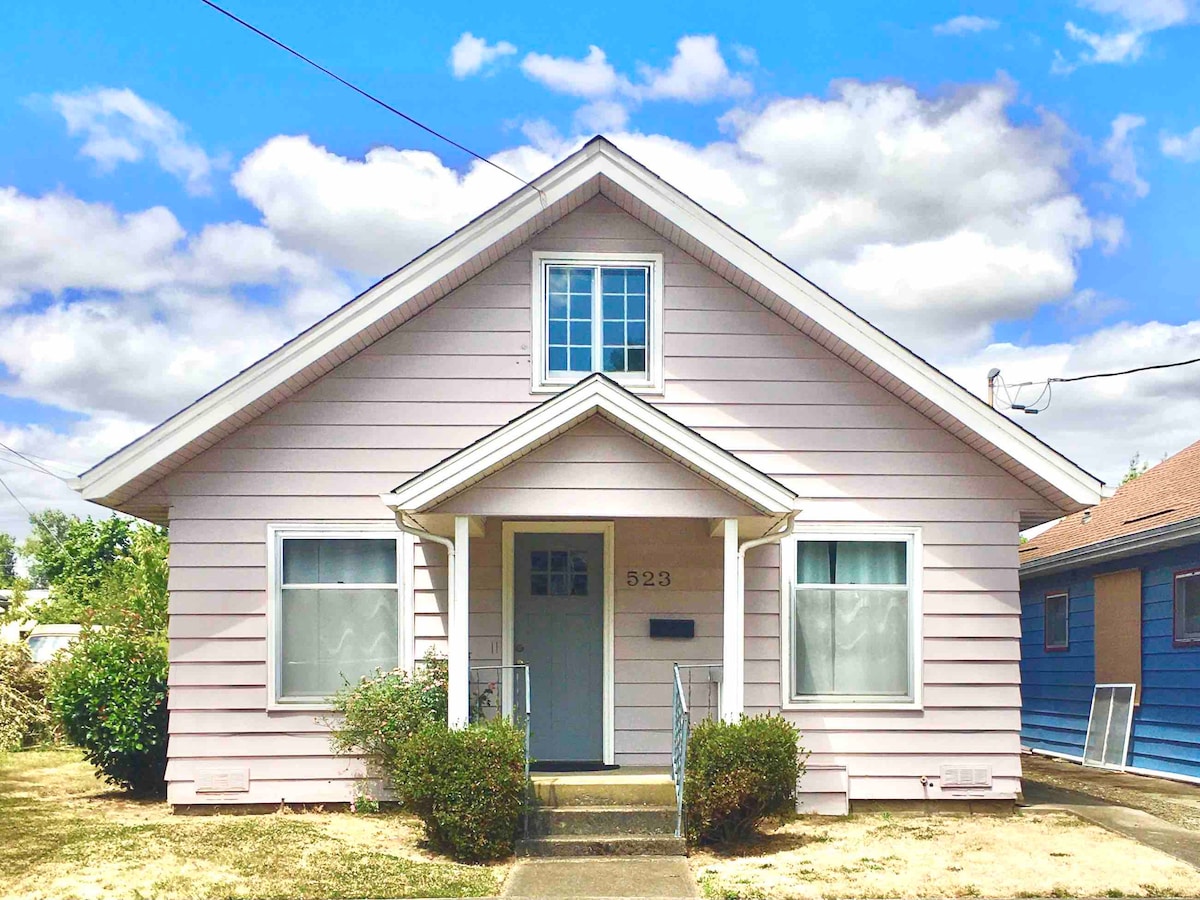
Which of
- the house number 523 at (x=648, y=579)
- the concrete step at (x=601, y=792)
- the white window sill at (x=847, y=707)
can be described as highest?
the house number 523 at (x=648, y=579)

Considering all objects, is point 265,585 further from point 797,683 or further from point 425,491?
point 797,683

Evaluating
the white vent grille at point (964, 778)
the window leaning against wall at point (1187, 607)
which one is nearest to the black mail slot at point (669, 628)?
the white vent grille at point (964, 778)

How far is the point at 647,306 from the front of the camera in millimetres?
11859

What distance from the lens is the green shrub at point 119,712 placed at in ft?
39.0

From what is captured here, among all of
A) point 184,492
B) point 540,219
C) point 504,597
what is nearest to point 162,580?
point 184,492

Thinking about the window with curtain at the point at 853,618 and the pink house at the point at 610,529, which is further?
the window with curtain at the point at 853,618

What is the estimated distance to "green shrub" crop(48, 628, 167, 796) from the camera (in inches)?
468

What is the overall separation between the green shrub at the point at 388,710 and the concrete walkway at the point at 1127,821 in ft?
18.3

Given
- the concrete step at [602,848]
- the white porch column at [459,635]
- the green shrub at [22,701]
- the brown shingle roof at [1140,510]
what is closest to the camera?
the concrete step at [602,848]

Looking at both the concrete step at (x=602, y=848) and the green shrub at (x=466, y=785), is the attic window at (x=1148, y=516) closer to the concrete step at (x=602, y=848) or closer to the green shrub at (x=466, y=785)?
the concrete step at (x=602, y=848)

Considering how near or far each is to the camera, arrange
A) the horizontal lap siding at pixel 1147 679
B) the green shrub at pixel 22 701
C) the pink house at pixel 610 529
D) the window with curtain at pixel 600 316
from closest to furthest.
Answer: the pink house at pixel 610 529 < the window with curtain at pixel 600 316 < the horizontal lap siding at pixel 1147 679 < the green shrub at pixel 22 701

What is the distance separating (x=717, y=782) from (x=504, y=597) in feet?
9.68

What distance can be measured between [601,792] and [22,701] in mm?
10512

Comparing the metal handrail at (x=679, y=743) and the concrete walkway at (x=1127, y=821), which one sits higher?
the metal handrail at (x=679, y=743)
